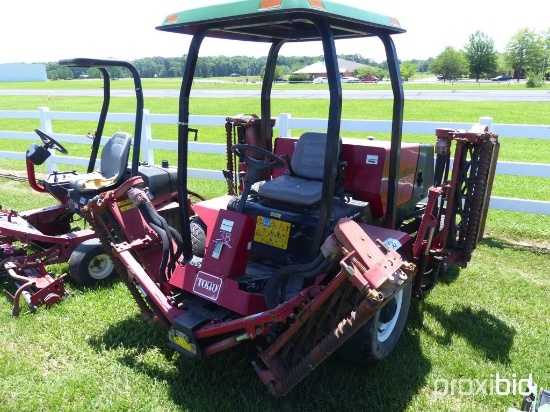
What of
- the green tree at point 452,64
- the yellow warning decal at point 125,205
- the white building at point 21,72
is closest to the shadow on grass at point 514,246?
the yellow warning decal at point 125,205

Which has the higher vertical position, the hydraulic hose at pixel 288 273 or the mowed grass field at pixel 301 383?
the hydraulic hose at pixel 288 273

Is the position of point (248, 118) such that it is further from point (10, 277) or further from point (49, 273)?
point (10, 277)

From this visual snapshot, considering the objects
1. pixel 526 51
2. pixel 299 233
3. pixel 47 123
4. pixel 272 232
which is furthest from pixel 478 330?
pixel 526 51

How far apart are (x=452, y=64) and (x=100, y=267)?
77.2 meters

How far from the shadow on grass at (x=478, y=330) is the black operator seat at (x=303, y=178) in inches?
56.4

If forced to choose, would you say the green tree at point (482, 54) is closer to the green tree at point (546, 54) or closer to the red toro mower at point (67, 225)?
the green tree at point (546, 54)

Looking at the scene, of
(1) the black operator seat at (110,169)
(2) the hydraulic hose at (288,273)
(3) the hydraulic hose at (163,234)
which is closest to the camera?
(2) the hydraulic hose at (288,273)

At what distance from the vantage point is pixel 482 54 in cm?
7250

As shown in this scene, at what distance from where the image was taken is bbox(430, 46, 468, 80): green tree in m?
73.6

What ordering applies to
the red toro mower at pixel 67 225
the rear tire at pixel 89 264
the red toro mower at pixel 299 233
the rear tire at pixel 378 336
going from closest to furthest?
the red toro mower at pixel 299 233 < the rear tire at pixel 378 336 < the red toro mower at pixel 67 225 < the rear tire at pixel 89 264

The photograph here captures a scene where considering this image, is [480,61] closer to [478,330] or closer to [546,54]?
[546,54]

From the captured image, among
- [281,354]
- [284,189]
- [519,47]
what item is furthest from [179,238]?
[519,47]

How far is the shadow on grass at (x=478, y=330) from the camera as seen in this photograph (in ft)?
11.3

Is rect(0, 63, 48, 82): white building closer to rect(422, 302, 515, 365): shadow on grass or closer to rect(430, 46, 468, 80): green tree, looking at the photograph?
rect(430, 46, 468, 80): green tree
